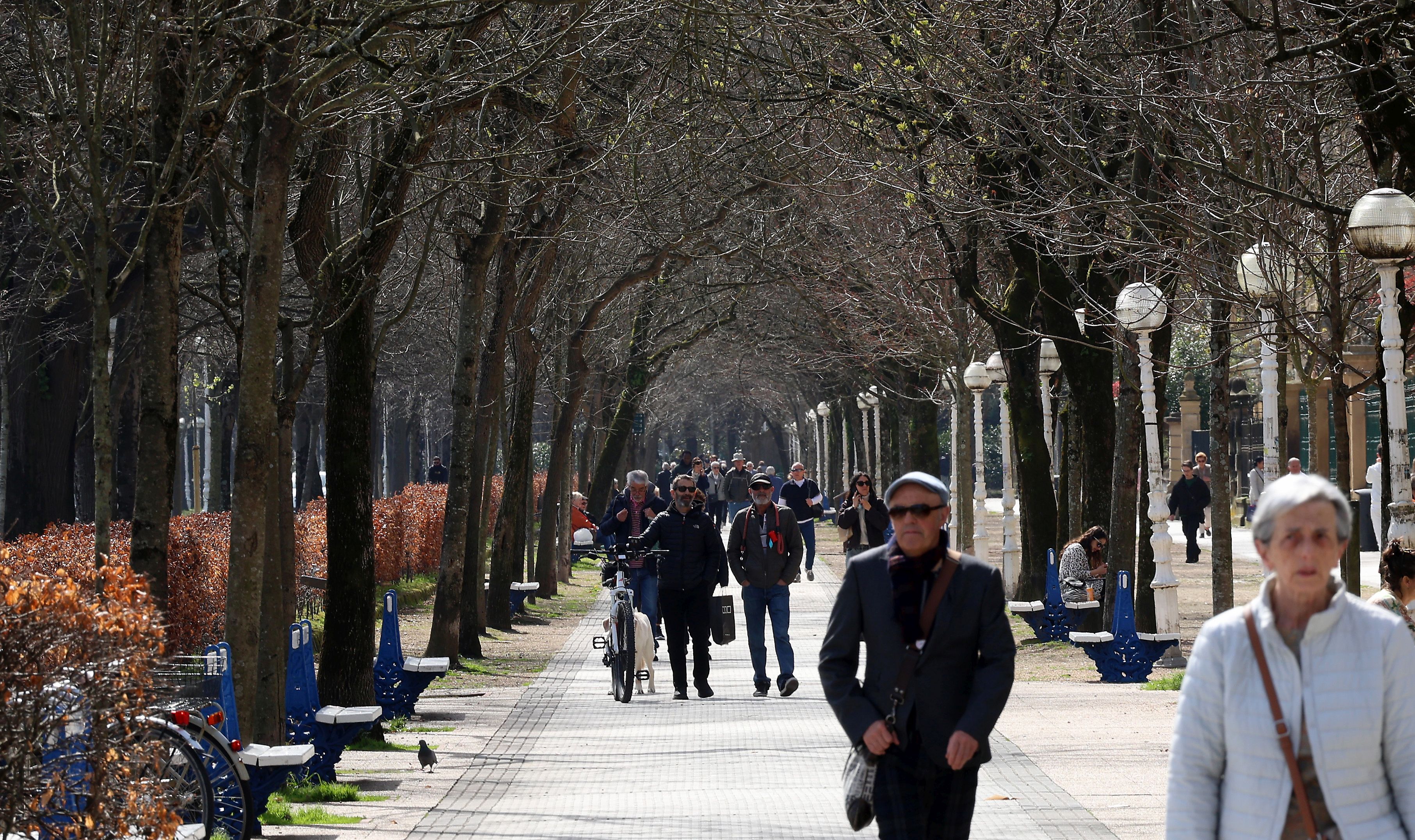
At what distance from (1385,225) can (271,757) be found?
6.37m

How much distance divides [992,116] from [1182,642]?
19.9 ft

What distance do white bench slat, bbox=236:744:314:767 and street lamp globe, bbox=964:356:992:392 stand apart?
54.9ft

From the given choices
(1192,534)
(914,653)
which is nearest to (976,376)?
(1192,534)

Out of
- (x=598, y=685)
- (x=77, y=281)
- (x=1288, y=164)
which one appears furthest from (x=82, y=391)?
(x=1288, y=164)

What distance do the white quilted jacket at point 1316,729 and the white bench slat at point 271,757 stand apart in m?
5.26

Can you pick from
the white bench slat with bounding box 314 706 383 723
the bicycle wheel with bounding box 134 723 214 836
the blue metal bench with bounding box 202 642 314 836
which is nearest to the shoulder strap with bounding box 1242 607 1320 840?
the bicycle wheel with bounding box 134 723 214 836

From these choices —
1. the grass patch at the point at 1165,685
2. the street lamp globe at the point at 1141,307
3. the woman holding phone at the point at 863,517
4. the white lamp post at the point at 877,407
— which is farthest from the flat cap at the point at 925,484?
the white lamp post at the point at 877,407

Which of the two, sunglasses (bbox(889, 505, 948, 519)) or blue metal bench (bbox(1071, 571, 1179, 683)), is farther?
blue metal bench (bbox(1071, 571, 1179, 683))

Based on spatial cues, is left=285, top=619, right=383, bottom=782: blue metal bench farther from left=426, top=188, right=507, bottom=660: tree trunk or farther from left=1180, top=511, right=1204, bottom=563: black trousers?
left=1180, top=511, right=1204, bottom=563: black trousers

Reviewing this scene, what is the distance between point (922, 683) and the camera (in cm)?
527

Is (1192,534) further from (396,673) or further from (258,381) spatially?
(258,381)

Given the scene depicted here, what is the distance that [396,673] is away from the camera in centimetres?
1295

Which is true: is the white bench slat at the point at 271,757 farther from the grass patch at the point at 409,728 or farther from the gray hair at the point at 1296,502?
the gray hair at the point at 1296,502

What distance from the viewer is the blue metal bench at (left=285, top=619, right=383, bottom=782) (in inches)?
379
